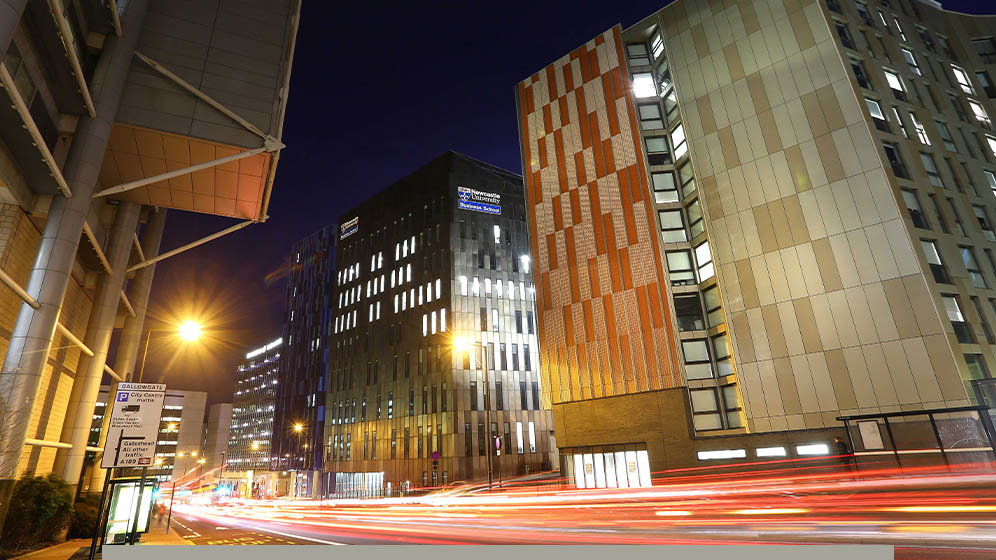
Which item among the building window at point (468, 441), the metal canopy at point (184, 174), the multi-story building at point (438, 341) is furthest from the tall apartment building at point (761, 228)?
the multi-story building at point (438, 341)

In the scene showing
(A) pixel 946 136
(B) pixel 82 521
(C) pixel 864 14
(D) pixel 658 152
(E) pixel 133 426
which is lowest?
(B) pixel 82 521

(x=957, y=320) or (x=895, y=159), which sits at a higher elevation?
(x=895, y=159)

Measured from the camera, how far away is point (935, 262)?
2709 centimetres

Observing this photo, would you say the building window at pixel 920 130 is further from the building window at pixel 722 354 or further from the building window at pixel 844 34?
the building window at pixel 722 354

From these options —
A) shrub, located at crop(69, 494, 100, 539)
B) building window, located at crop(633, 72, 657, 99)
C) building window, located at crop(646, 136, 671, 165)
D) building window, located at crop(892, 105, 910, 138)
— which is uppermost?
building window, located at crop(633, 72, 657, 99)

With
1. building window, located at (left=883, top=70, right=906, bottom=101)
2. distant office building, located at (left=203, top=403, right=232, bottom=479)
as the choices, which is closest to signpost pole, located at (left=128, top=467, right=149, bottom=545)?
building window, located at (left=883, top=70, right=906, bottom=101)

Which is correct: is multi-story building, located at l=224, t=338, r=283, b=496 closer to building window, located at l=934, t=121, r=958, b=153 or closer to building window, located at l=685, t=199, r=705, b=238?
building window, located at l=685, t=199, r=705, b=238

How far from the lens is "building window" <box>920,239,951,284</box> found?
26.6m

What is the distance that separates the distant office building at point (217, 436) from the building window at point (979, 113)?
194 meters

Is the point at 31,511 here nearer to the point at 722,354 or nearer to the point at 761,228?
the point at 722,354

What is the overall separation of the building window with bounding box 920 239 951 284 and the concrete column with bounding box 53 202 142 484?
40.9 m

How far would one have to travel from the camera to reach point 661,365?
32656 millimetres

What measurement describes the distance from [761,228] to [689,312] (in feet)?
24.0

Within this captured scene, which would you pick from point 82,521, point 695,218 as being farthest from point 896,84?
point 82,521
